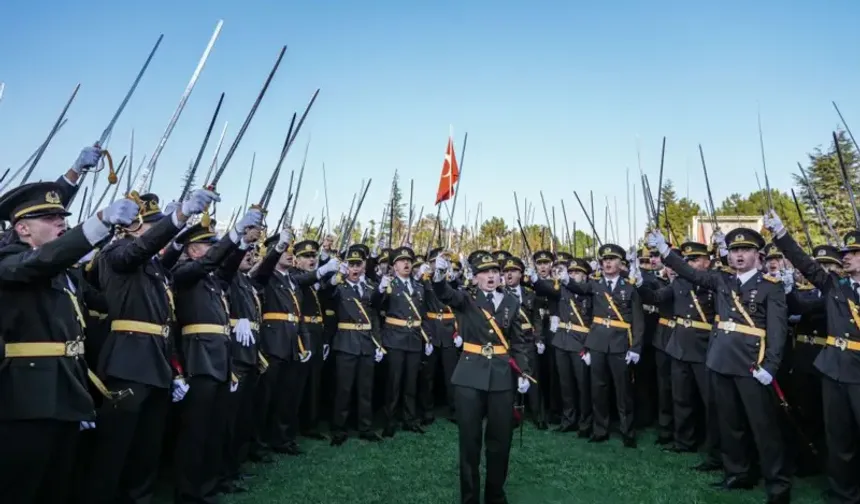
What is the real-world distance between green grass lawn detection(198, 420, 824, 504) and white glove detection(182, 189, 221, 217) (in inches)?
124

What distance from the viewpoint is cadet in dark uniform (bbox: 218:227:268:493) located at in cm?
584

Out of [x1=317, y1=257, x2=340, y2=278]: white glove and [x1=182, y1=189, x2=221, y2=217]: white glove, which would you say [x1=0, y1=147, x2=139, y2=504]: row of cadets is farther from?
[x1=317, y1=257, x2=340, y2=278]: white glove

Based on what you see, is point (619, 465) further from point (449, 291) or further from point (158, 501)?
point (158, 501)

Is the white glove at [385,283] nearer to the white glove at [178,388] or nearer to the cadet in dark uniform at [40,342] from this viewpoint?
the white glove at [178,388]

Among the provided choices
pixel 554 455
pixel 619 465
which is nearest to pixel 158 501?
pixel 554 455

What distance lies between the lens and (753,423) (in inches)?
234

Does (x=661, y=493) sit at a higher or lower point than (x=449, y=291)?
lower

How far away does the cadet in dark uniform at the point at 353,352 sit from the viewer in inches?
323

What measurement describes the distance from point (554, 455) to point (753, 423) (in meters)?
2.46

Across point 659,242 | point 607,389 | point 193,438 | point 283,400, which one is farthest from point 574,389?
point 193,438

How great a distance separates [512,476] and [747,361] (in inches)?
109

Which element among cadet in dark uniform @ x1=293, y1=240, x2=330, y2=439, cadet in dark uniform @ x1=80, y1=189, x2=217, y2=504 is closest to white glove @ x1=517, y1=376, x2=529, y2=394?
cadet in dark uniform @ x1=80, y1=189, x2=217, y2=504

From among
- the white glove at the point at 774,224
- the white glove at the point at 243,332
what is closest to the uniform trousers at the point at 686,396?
the white glove at the point at 774,224

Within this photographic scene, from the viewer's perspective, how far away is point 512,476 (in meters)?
6.61
